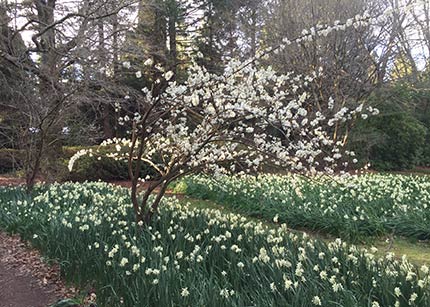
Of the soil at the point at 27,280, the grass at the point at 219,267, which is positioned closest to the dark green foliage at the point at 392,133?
the grass at the point at 219,267

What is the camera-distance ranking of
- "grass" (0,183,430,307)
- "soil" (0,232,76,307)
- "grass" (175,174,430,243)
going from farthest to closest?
"grass" (175,174,430,243), "soil" (0,232,76,307), "grass" (0,183,430,307)

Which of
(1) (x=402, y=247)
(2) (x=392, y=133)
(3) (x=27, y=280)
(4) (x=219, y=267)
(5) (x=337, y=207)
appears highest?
(2) (x=392, y=133)

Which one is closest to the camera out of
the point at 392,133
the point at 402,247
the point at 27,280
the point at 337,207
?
the point at 27,280

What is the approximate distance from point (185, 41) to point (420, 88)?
10.7 m

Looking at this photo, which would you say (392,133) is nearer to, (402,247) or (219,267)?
(402,247)

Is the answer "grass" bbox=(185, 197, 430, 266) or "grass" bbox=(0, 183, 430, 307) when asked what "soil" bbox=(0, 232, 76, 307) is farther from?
"grass" bbox=(185, 197, 430, 266)

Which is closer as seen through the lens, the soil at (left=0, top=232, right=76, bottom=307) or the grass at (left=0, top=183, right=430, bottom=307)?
the grass at (left=0, top=183, right=430, bottom=307)

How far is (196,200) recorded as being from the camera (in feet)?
31.1

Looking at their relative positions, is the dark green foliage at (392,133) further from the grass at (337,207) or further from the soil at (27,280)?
the soil at (27,280)

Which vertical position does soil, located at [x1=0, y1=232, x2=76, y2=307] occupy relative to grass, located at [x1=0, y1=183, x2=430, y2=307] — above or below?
below

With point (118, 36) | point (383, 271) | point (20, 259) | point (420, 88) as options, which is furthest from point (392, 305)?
point (420, 88)

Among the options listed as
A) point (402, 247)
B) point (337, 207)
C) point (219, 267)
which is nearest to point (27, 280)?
point (219, 267)

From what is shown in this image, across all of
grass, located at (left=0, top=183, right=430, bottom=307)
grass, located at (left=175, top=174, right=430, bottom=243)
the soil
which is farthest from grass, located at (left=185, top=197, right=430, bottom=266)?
the soil

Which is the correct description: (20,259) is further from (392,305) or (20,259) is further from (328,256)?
(392,305)
